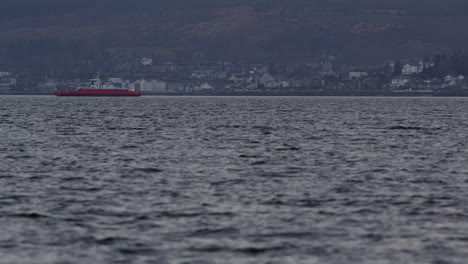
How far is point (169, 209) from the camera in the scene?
27.5 metres

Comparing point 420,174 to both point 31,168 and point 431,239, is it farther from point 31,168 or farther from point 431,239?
point 31,168

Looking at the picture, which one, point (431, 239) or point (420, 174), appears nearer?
point (431, 239)

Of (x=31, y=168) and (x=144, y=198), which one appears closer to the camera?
(x=144, y=198)

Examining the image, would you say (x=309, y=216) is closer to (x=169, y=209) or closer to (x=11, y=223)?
(x=169, y=209)

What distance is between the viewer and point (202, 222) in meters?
25.2

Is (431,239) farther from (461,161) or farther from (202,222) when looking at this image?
(461,161)

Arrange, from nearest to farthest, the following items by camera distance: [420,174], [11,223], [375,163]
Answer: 1. [11,223]
2. [420,174]
3. [375,163]

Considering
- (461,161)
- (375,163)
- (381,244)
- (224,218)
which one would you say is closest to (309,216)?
(224,218)

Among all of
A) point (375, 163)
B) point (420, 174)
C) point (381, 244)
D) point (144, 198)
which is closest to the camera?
point (381, 244)

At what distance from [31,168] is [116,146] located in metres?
14.7

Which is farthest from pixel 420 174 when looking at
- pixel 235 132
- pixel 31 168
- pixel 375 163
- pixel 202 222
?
pixel 235 132

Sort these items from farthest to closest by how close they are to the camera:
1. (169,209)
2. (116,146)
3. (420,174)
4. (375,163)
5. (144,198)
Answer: (116,146)
(375,163)
(420,174)
(144,198)
(169,209)

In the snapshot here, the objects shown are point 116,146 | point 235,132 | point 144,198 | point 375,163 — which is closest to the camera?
point 144,198

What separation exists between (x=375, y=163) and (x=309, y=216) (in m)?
17.3
